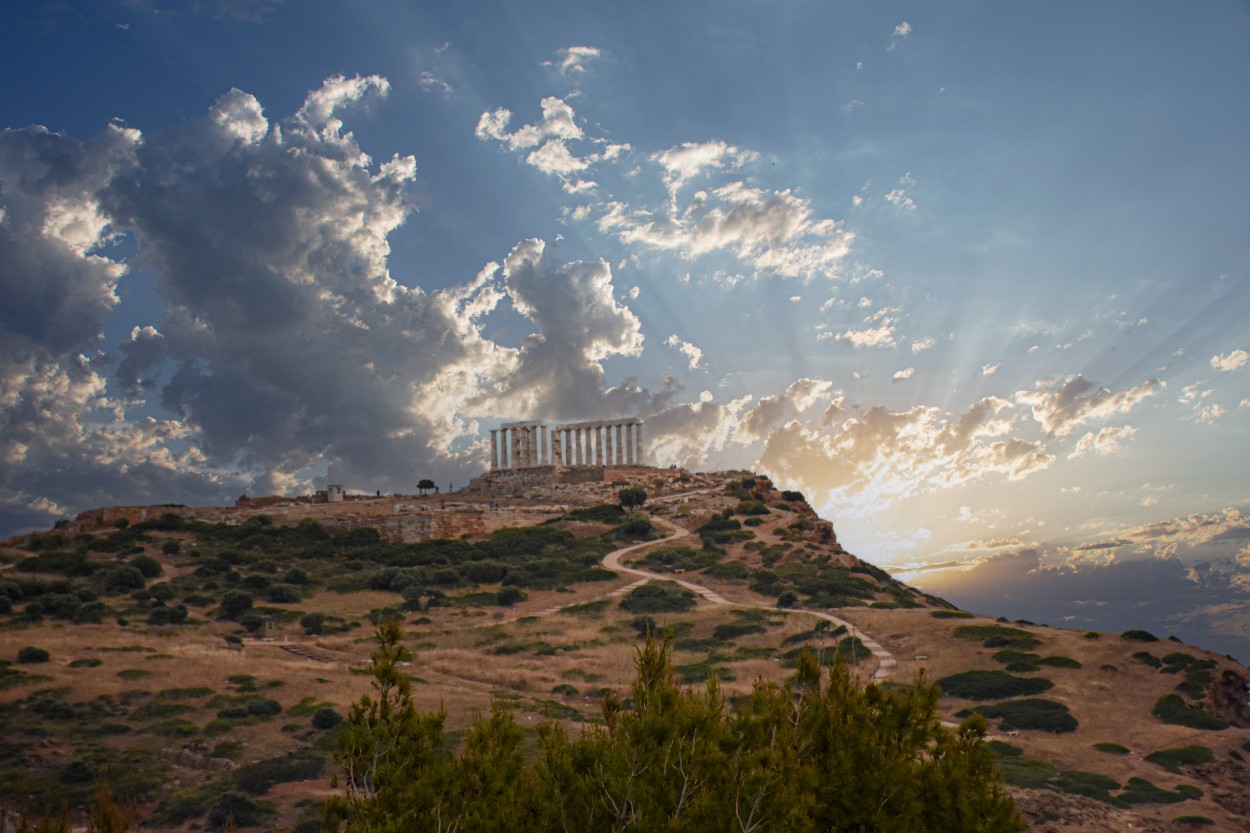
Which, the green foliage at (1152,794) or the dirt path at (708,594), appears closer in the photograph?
the green foliage at (1152,794)

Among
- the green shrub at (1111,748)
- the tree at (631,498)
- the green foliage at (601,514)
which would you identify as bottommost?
the green shrub at (1111,748)

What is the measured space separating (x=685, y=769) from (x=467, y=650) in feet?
105

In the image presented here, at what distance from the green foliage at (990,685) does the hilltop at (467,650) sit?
13 cm

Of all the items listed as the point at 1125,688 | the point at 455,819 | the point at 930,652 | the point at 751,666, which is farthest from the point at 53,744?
the point at 1125,688

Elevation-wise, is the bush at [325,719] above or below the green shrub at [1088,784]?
above

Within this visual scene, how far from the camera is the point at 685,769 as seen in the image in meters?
10.5

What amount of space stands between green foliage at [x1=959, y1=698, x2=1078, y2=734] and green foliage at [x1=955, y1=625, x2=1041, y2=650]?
719 centimetres

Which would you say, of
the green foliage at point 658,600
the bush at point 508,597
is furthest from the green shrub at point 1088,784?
the bush at point 508,597

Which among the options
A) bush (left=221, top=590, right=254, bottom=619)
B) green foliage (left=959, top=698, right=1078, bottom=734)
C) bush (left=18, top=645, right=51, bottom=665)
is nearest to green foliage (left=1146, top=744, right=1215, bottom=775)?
green foliage (left=959, top=698, right=1078, bottom=734)

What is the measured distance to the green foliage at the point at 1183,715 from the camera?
3077 centimetres

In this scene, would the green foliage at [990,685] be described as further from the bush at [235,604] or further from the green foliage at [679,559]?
the bush at [235,604]

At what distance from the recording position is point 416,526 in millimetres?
74250

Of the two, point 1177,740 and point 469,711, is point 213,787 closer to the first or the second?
point 469,711

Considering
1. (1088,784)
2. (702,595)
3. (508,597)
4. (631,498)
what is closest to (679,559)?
(702,595)
